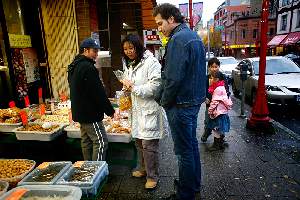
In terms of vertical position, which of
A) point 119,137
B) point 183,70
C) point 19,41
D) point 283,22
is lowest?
point 119,137

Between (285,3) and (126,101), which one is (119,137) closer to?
(126,101)

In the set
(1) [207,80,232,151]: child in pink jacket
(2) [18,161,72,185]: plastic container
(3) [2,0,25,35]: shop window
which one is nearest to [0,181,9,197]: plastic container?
(2) [18,161,72,185]: plastic container

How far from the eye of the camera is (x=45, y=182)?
2.32 metres

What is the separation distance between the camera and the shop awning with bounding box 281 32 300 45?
29177mm

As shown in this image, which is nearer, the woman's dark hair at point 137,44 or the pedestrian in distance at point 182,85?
the pedestrian in distance at point 182,85

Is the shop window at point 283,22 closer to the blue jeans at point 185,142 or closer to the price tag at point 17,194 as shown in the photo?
the blue jeans at point 185,142

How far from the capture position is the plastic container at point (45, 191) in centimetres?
211

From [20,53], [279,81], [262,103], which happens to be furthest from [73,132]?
[279,81]

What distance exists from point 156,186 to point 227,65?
1527cm

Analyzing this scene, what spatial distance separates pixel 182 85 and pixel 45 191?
71.3 inches

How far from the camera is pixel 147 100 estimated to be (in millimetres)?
3678

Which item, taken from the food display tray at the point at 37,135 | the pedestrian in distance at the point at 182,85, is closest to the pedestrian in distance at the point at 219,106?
the pedestrian in distance at the point at 182,85

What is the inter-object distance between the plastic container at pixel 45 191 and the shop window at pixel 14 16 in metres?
4.83

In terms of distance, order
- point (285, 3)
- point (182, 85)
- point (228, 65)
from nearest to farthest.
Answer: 1. point (182, 85)
2. point (228, 65)
3. point (285, 3)
